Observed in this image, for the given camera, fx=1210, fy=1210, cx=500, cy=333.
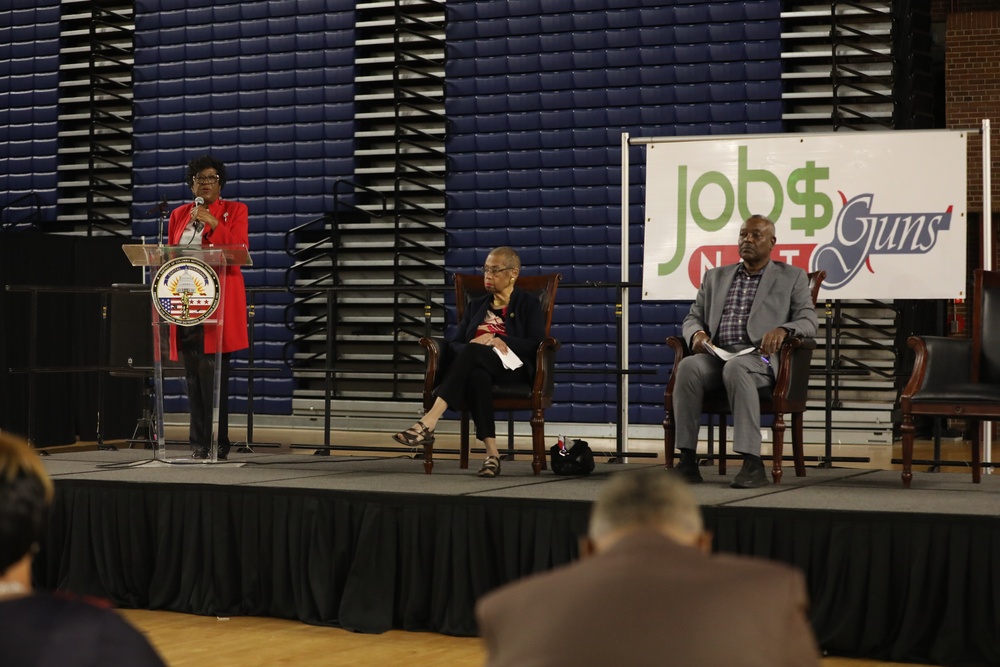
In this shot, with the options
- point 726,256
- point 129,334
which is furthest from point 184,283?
point 726,256

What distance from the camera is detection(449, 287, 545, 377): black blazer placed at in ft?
16.1

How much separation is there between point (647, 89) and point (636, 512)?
8.12 metres

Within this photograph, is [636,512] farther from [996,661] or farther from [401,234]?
[401,234]

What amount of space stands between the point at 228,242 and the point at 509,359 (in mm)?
1305

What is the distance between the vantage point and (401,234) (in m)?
9.72

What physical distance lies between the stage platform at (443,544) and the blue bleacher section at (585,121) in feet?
13.9

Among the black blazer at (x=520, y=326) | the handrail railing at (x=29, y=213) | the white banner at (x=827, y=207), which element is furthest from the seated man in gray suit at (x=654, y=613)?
the handrail railing at (x=29, y=213)

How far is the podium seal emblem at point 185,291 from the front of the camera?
482cm

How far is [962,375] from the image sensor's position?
474 cm

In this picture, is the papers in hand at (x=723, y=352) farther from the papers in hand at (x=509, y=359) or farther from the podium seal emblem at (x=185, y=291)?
the podium seal emblem at (x=185, y=291)

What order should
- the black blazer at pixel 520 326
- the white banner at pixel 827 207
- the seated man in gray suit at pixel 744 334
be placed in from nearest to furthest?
the seated man in gray suit at pixel 744 334 < the black blazer at pixel 520 326 < the white banner at pixel 827 207

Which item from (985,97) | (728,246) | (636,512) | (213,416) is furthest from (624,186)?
(985,97)

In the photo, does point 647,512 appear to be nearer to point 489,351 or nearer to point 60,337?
point 489,351

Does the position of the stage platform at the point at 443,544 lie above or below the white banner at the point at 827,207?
below
